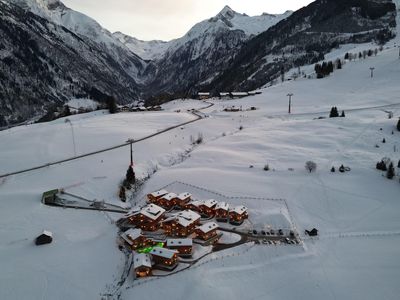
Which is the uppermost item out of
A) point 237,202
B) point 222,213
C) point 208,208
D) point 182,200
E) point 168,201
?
point 182,200

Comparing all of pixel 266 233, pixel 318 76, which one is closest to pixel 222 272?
pixel 266 233

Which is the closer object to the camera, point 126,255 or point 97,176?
point 126,255

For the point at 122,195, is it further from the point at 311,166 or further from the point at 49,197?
the point at 311,166

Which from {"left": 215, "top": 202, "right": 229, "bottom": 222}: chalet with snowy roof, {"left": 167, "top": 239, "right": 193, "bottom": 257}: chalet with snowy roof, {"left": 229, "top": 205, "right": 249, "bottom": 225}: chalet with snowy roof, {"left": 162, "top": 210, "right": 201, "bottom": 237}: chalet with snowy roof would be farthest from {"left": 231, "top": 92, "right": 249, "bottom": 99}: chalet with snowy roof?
{"left": 167, "top": 239, "right": 193, "bottom": 257}: chalet with snowy roof

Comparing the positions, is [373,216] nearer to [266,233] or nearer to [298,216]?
[298,216]

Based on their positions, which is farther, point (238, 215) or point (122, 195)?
point (122, 195)

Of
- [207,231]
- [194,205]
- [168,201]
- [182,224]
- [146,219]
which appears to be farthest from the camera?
[168,201]

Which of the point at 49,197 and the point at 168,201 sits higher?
the point at 49,197

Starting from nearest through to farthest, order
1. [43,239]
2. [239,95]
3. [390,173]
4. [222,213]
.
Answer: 1. [43,239]
2. [222,213]
3. [390,173]
4. [239,95]

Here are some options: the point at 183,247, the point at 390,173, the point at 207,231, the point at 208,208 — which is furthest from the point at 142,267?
the point at 390,173
